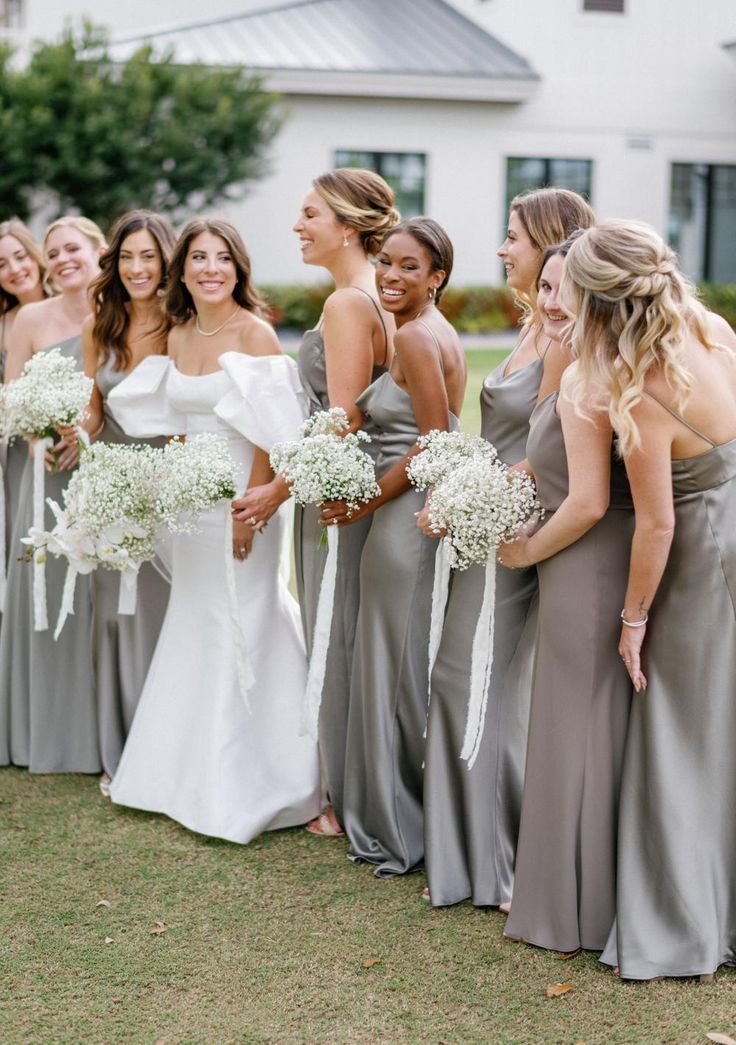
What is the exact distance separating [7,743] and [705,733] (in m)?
3.75

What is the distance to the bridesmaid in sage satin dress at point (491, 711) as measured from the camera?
461cm

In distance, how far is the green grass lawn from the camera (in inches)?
153

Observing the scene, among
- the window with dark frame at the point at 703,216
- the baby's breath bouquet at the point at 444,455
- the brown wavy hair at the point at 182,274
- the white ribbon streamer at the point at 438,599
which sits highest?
the window with dark frame at the point at 703,216

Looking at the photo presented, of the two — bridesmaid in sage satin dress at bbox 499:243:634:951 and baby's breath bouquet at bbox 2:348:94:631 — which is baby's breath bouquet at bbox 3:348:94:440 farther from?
bridesmaid in sage satin dress at bbox 499:243:634:951

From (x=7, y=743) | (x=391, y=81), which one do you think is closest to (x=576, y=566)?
(x=7, y=743)

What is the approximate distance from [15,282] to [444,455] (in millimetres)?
3344

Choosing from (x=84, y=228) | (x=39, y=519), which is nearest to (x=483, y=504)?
(x=39, y=519)

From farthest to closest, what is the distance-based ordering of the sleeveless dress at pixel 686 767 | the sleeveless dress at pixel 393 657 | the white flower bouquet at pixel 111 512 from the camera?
the white flower bouquet at pixel 111 512, the sleeveless dress at pixel 393 657, the sleeveless dress at pixel 686 767

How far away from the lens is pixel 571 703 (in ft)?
13.9

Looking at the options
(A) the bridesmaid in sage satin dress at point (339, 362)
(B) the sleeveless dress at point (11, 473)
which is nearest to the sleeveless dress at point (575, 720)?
(A) the bridesmaid in sage satin dress at point (339, 362)

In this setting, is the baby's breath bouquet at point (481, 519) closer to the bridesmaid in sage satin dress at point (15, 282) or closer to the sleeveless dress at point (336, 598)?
the sleeveless dress at point (336, 598)

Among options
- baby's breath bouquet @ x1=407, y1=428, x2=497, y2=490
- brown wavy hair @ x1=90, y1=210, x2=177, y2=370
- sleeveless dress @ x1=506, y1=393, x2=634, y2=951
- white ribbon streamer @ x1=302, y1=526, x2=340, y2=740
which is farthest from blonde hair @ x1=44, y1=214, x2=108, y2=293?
sleeveless dress @ x1=506, y1=393, x2=634, y2=951

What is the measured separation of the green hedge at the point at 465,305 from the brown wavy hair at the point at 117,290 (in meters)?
16.9

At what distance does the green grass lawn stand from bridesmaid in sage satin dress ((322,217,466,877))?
0.25 metres
